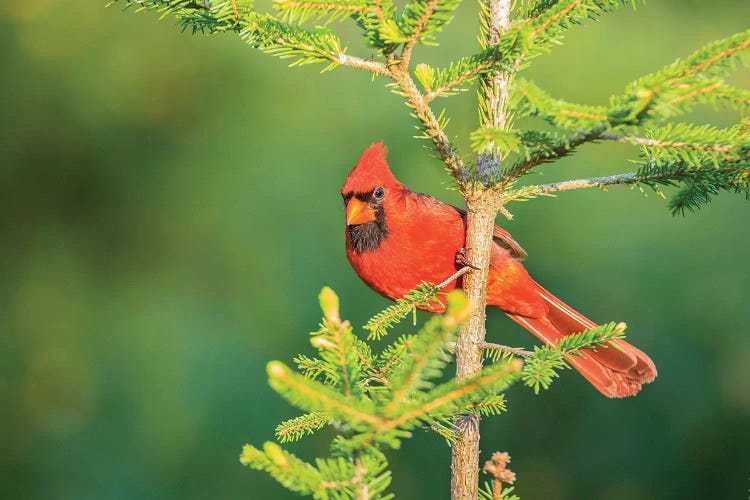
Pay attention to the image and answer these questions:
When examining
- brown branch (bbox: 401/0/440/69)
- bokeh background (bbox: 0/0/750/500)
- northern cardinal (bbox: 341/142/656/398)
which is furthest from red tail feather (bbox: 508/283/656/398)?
brown branch (bbox: 401/0/440/69)

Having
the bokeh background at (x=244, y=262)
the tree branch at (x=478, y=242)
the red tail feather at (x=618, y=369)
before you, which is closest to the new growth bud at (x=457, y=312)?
the tree branch at (x=478, y=242)

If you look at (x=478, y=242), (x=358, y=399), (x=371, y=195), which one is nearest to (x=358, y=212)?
(x=371, y=195)

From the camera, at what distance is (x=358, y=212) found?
1.98m

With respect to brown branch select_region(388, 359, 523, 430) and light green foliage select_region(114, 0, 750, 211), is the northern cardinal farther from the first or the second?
brown branch select_region(388, 359, 523, 430)

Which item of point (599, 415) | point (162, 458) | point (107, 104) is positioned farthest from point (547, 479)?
point (107, 104)

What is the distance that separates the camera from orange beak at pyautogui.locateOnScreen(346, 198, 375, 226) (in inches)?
77.7

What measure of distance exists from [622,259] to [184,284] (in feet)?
5.62

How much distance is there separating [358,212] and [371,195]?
2.1 inches

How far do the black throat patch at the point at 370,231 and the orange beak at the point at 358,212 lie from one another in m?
0.01

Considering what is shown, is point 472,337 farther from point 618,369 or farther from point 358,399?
point 618,369

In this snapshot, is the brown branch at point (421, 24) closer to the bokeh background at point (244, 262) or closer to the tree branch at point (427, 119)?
the tree branch at point (427, 119)

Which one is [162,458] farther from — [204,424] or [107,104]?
[107,104]

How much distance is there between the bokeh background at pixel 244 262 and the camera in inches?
107

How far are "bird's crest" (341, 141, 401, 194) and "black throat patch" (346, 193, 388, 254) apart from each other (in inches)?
0.9
